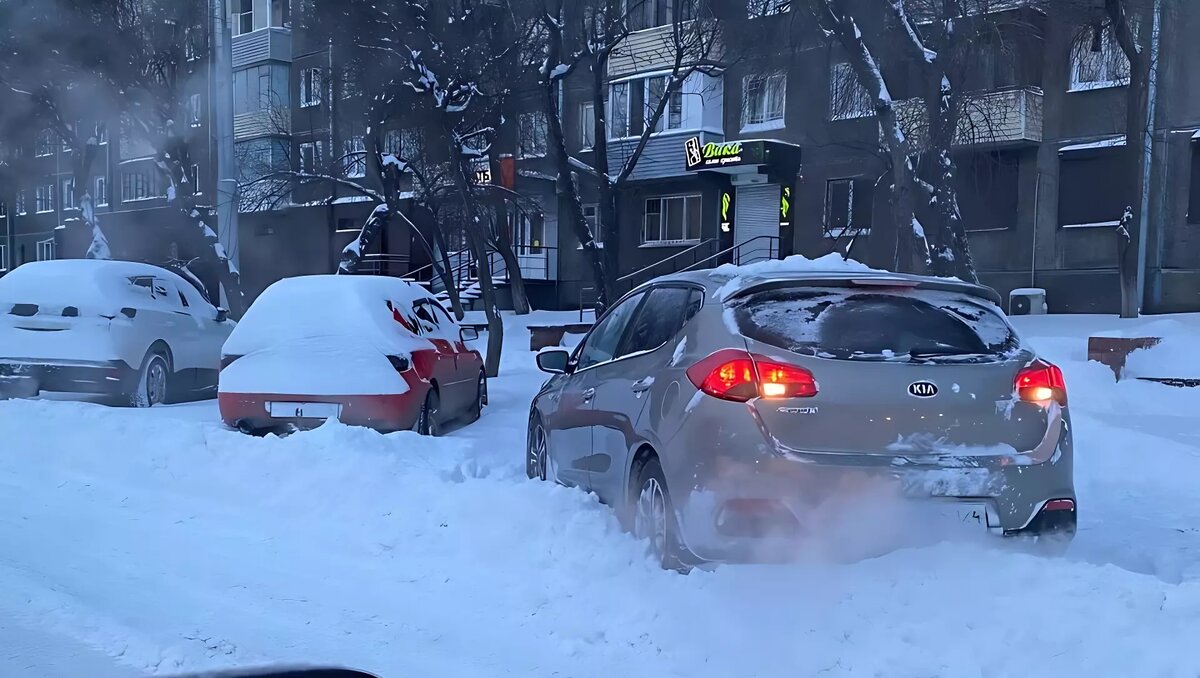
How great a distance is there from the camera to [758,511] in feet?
14.4

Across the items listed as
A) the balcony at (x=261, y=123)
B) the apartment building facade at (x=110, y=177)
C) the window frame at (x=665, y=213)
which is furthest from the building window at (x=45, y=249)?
the window frame at (x=665, y=213)

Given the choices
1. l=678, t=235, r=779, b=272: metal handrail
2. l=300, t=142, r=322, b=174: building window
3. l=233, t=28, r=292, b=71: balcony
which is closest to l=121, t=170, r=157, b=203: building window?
l=233, t=28, r=292, b=71: balcony

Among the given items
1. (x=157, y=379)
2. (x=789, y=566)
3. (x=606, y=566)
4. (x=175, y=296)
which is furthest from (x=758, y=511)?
(x=175, y=296)

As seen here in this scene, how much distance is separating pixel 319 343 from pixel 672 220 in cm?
2253

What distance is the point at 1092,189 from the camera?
23.0 meters

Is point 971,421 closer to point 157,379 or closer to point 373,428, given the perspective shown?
point 373,428

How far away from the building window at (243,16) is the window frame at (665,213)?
59.6 ft

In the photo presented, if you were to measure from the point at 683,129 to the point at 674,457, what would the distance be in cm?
2507

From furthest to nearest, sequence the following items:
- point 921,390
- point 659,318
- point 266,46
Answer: point 266,46 < point 659,318 < point 921,390

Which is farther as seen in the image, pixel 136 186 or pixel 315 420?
pixel 136 186

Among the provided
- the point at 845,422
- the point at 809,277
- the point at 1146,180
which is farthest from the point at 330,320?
the point at 1146,180

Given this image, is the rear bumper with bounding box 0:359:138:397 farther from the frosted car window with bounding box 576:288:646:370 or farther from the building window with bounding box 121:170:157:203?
the building window with bounding box 121:170:157:203

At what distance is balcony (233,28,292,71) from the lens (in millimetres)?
37344

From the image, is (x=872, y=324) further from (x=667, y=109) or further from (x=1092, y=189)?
(x=667, y=109)
